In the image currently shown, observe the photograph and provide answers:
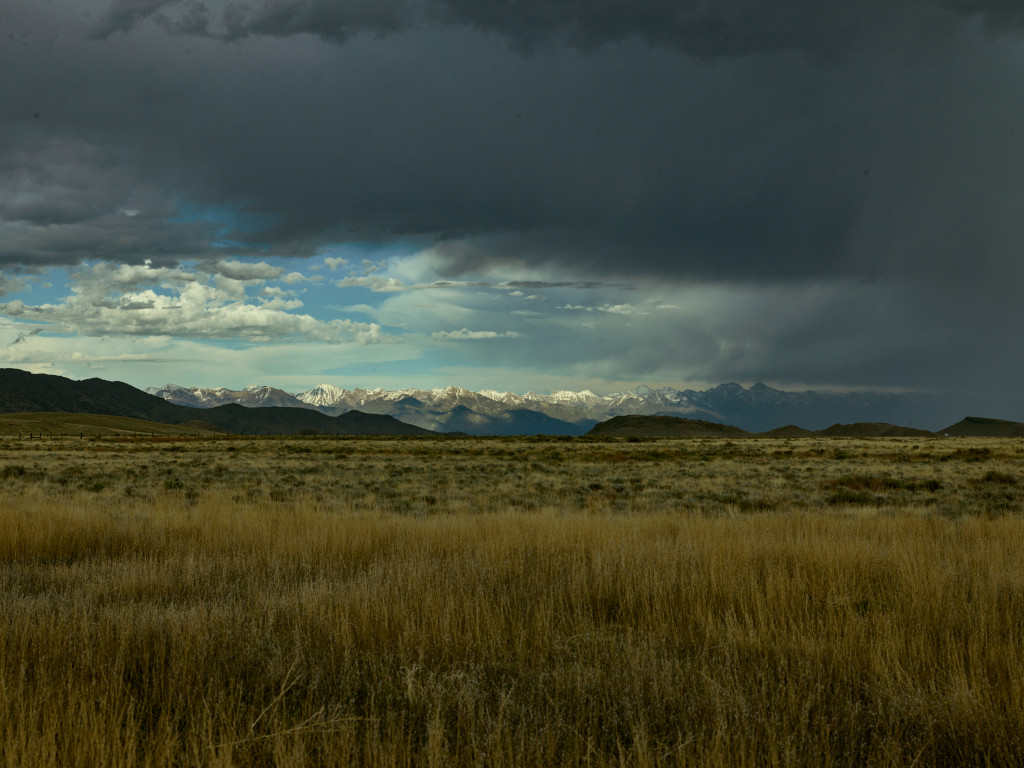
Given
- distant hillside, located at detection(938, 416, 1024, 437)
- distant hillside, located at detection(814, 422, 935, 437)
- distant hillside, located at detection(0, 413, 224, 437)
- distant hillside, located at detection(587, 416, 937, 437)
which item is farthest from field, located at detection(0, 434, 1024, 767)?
distant hillside, located at detection(938, 416, 1024, 437)

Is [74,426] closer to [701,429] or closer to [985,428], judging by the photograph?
[701,429]

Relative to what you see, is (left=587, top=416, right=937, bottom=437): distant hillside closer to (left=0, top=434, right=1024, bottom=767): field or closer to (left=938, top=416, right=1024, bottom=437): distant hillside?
(left=938, top=416, right=1024, bottom=437): distant hillside

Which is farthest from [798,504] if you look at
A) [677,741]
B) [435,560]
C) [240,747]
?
[240,747]

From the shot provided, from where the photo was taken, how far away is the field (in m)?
3.44

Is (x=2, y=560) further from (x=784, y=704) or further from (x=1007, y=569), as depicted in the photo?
(x=1007, y=569)

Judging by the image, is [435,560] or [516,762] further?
[435,560]

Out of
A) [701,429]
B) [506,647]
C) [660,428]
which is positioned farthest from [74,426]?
[506,647]

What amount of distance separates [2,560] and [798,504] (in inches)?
744

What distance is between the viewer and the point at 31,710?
3633 mm

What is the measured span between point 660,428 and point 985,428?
3367 inches

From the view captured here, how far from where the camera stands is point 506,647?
196 inches

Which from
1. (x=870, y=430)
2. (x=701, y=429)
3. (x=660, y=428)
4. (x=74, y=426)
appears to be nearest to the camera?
(x=74, y=426)

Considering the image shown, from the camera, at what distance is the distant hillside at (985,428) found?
149875 millimetres

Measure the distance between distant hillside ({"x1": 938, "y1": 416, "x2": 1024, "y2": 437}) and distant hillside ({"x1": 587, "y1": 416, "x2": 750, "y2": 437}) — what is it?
2304 inches
